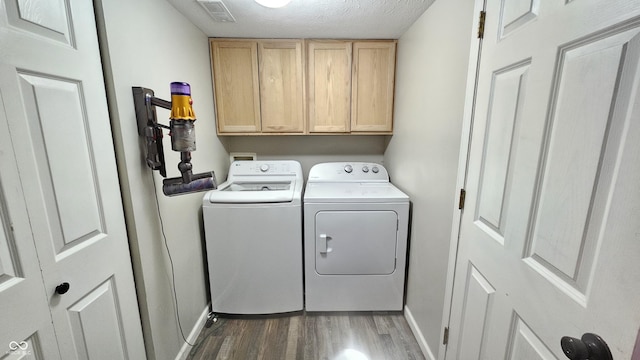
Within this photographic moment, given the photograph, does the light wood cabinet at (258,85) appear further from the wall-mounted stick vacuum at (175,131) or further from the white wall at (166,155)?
the wall-mounted stick vacuum at (175,131)

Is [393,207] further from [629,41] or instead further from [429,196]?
[629,41]

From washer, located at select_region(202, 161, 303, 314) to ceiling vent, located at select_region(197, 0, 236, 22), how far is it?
1.16 m

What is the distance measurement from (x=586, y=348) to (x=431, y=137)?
1131 mm

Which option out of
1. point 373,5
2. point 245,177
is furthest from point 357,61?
point 245,177

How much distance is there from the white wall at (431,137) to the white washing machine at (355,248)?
4.6 inches

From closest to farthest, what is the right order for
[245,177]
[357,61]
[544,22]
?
[544,22], [357,61], [245,177]

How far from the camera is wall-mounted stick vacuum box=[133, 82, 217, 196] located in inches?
40.9

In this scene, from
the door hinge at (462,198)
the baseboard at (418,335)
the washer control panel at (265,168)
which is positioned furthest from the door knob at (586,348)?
the washer control panel at (265,168)

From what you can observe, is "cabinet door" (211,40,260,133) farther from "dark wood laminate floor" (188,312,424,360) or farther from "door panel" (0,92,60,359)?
→ "dark wood laminate floor" (188,312,424,360)

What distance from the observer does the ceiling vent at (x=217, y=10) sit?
4.55 feet

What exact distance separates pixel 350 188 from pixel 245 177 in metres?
0.95

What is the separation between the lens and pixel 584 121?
1.84ft

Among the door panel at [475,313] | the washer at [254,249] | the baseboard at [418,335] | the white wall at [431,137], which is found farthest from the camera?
the washer at [254,249]

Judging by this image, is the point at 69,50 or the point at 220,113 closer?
the point at 69,50
